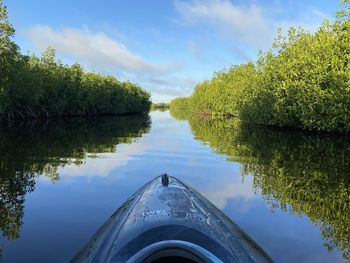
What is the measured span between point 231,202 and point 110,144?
1245cm

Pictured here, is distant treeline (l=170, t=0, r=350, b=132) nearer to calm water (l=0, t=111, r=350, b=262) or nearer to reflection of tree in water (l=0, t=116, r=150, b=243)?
calm water (l=0, t=111, r=350, b=262)

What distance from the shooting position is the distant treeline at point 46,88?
3070cm

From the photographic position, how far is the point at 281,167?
12938 millimetres

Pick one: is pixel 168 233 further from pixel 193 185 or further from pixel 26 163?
pixel 26 163

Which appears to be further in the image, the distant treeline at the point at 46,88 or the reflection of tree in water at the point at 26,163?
the distant treeline at the point at 46,88

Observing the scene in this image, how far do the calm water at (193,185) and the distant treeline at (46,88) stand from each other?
53.3 ft

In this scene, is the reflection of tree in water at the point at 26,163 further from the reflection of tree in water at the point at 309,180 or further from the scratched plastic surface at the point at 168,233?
the reflection of tree in water at the point at 309,180

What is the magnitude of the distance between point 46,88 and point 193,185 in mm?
40293

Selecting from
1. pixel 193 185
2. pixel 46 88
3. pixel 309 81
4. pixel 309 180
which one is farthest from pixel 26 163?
pixel 46 88

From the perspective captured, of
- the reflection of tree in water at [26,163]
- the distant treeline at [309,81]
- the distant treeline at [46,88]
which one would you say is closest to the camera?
the reflection of tree in water at [26,163]

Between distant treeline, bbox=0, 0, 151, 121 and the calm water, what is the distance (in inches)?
639

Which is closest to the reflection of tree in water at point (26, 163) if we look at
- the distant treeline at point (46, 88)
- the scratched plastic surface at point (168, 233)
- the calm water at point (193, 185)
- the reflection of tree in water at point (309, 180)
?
the calm water at point (193, 185)

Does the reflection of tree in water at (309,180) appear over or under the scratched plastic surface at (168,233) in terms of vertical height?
under

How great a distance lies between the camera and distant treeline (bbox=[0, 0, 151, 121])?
1209 inches
